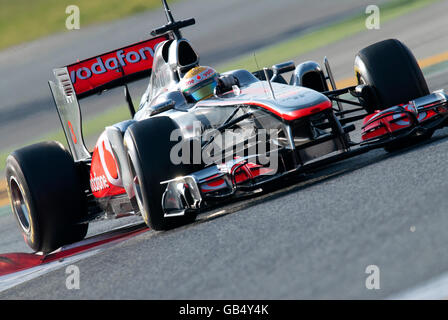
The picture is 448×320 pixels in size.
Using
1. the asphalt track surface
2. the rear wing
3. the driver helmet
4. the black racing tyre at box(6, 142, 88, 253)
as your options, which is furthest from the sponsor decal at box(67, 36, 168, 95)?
the asphalt track surface

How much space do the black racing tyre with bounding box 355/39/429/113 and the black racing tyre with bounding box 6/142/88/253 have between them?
2587mm

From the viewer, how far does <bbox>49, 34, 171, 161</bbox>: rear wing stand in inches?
309

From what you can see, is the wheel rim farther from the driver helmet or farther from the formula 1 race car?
the driver helmet

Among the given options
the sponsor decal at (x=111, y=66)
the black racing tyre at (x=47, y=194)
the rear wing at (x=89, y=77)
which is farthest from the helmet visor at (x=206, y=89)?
the sponsor decal at (x=111, y=66)

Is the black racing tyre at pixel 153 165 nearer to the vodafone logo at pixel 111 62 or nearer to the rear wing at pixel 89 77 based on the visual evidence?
the rear wing at pixel 89 77

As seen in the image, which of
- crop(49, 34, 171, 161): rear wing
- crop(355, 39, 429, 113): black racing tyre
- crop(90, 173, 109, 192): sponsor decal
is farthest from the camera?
crop(49, 34, 171, 161): rear wing

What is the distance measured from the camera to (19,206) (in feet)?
23.4

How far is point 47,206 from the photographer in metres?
6.74

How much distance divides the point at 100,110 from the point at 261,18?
15.0 ft

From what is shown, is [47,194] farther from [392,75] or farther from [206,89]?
[392,75]

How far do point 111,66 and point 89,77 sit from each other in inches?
10.1

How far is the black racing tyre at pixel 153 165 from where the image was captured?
5648 mm

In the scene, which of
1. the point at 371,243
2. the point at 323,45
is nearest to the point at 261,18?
the point at 323,45

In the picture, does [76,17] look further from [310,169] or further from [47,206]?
[310,169]
